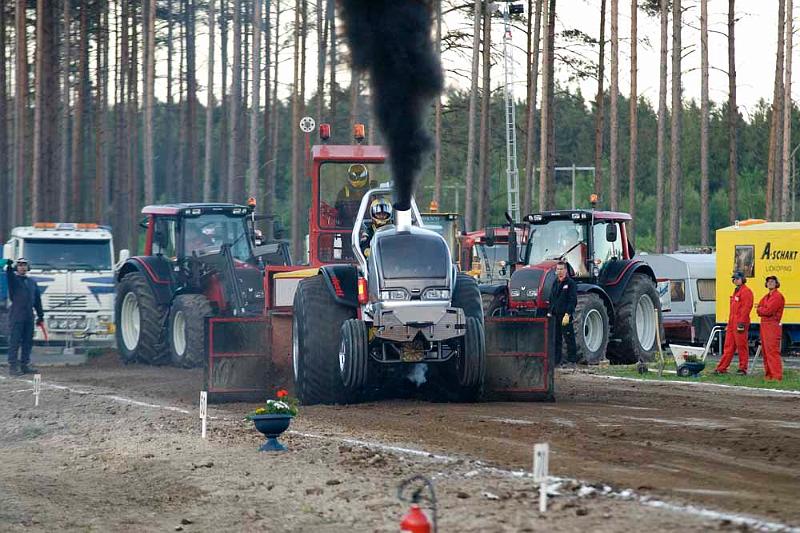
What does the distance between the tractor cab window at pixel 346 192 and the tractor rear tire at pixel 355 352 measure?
3.62m

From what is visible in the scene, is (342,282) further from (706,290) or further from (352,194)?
(706,290)

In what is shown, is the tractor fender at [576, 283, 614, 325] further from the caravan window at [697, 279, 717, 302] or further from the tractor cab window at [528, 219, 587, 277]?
the caravan window at [697, 279, 717, 302]

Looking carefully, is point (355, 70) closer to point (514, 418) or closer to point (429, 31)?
point (429, 31)

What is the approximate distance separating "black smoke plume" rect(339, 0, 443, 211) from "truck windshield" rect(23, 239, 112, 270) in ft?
55.2

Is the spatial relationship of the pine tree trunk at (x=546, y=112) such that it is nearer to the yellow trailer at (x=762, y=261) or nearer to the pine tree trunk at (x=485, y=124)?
the pine tree trunk at (x=485, y=124)

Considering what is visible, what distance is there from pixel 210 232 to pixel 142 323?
2181 millimetres

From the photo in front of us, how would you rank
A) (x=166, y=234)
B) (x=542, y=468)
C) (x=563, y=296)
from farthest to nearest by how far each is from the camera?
(x=166, y=234) < (x=563, y=296) < (x=542, y=468)

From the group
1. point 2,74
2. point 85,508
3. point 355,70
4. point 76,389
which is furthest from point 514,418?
point 2,74

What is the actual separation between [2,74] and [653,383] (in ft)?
118

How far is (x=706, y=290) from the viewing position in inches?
1254

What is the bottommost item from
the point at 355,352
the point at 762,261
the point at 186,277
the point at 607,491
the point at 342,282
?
the point at 607,491

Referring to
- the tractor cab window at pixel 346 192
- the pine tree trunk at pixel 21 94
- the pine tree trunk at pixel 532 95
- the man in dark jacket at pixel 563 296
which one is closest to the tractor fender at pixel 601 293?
the man in dark jacket at pixel 563 296

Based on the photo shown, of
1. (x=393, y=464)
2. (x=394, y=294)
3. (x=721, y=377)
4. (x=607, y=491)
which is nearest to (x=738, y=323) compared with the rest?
(x=721, y=377)

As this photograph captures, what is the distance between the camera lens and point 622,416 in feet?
47.4
